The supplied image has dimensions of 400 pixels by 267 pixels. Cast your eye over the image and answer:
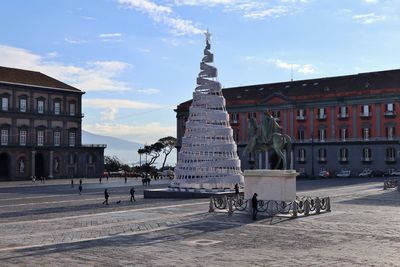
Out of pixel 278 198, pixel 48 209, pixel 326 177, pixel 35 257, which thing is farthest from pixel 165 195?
pixel 326 177

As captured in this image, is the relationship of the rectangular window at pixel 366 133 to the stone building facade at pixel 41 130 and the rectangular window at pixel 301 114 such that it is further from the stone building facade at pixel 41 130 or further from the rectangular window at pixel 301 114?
the stone building facade at pixel 41 130

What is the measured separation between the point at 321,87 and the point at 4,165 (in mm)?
53396

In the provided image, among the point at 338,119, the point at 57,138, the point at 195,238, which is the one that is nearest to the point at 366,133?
the point at 338,119

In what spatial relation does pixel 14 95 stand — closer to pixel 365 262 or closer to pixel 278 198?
pixel 278 198

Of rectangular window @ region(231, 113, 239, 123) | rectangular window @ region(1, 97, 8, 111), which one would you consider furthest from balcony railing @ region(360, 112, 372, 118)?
rectangular window @ region(1, 97, 8, 111)

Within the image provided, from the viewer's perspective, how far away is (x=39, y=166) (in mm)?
92125

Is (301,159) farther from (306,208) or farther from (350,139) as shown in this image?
(306,208)

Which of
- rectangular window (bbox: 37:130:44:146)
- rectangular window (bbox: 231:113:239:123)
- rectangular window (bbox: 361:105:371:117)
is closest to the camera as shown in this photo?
rectangular window (bbox: 361:105:371:117)

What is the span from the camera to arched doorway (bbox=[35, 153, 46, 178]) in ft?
301

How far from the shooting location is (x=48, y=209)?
3172 centimetres

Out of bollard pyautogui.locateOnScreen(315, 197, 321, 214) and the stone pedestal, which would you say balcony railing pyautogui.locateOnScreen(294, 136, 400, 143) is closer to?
bollard pyautogui.locateOnScreen(315, 197, 321, 214)

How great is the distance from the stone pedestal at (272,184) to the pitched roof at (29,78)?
68.2 meters

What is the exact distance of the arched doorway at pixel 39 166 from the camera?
301 ft

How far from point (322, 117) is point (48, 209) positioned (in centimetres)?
6337
